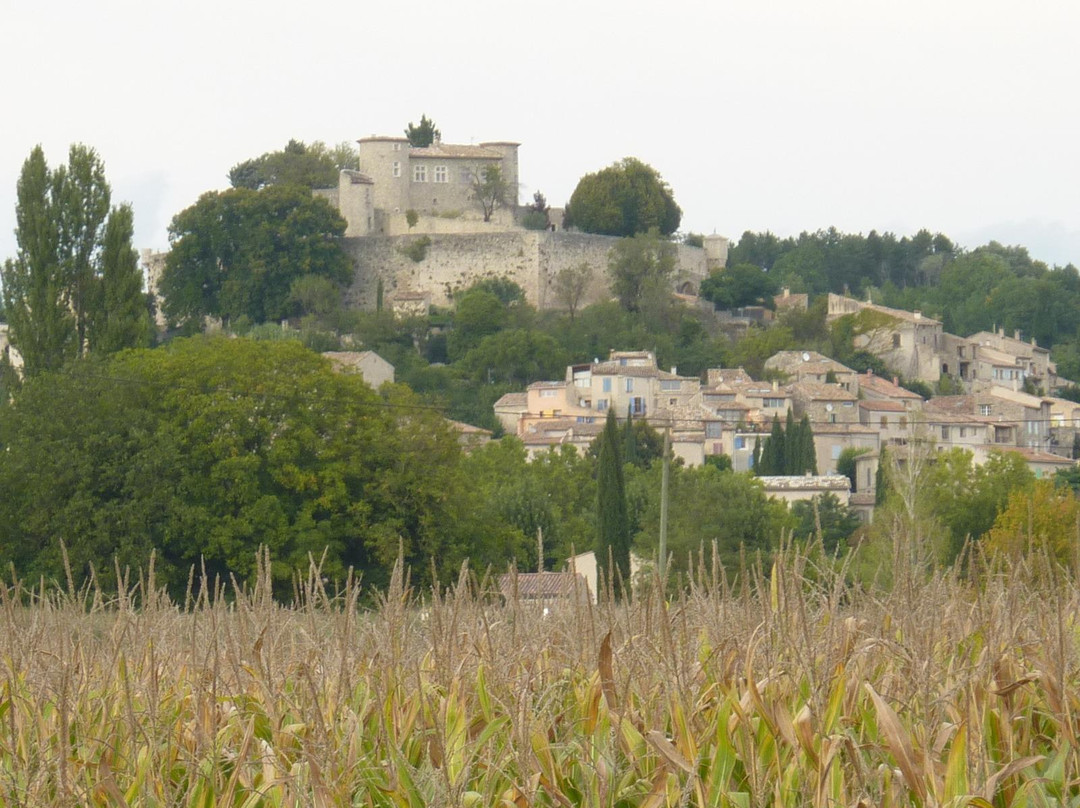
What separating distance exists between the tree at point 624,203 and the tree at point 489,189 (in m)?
2.94

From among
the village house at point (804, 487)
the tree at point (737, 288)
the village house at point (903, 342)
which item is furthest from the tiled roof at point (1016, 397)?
the village house at point (804, 487)

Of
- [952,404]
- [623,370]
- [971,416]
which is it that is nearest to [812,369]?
[952,404]

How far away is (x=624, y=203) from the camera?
226 feet

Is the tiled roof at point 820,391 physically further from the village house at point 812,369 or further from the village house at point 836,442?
the village house at point 836,442

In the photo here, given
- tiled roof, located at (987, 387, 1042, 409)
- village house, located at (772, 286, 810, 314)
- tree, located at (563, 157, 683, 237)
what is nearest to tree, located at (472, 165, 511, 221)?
tree, located at (563, 157, 683, 237)

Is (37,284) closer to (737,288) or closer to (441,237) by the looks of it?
(441,237)

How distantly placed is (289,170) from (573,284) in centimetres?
1439

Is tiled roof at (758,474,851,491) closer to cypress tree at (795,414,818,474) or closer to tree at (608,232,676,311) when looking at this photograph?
cypress tree at (795,414,818,474)

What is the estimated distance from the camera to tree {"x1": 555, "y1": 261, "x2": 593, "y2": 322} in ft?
211

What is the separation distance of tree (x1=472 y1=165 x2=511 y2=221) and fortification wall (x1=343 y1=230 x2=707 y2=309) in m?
3.70

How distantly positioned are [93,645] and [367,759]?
1.62 metres

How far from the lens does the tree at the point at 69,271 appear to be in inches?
1241

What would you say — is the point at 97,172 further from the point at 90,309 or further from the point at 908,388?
the point at 908,388

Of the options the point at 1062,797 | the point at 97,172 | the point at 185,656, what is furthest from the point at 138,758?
the point at 97,172
